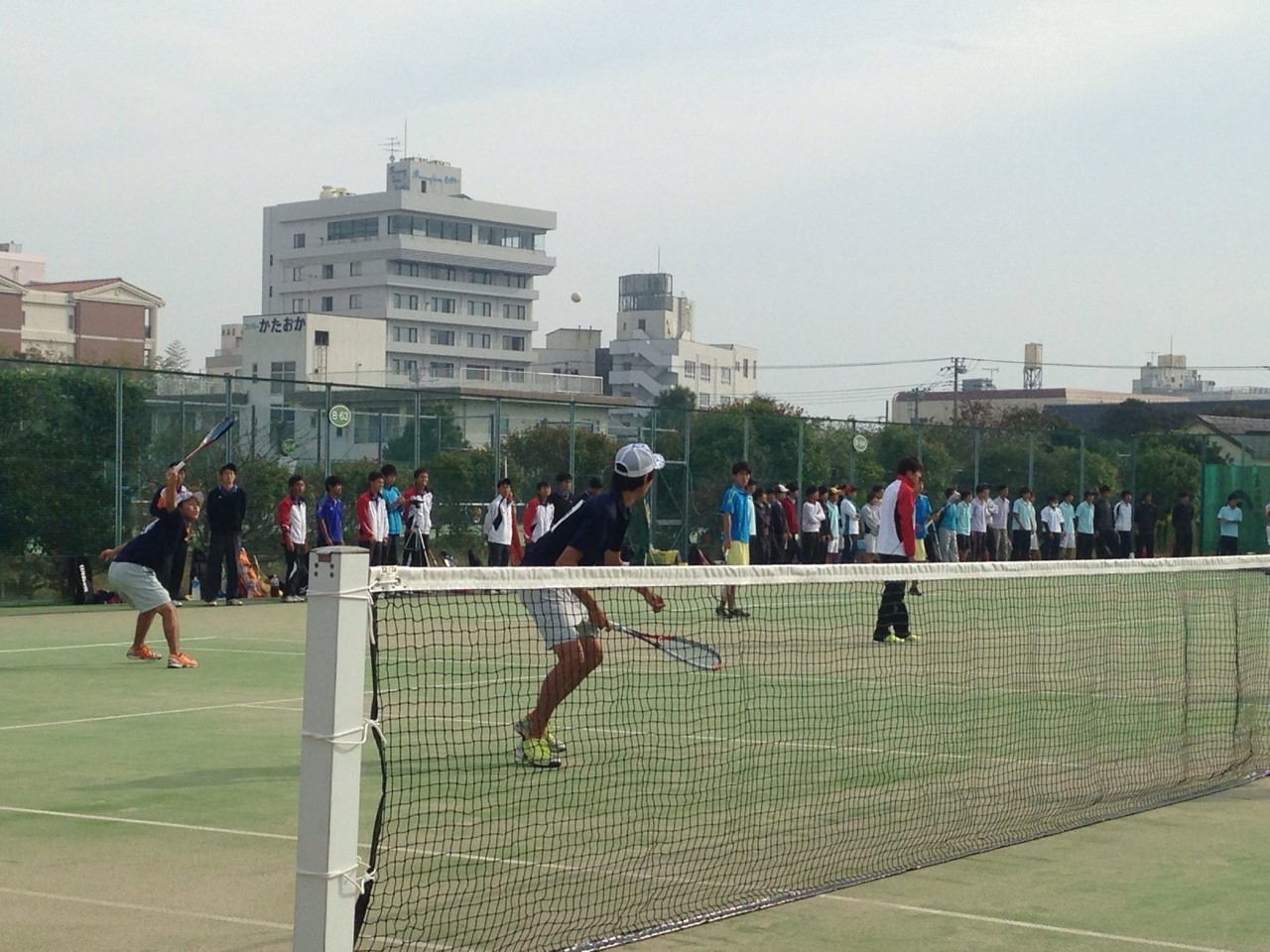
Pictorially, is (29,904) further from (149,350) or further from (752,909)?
(149,350)

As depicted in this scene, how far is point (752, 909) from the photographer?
21.3 feet

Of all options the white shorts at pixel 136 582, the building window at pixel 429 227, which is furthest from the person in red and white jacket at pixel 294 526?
the building window at pixel 429 227

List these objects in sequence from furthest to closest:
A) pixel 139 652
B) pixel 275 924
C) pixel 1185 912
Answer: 1. pixel 139 652
2. pixel 1185 912
3. pixel 275 924

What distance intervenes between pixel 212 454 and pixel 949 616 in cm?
1147

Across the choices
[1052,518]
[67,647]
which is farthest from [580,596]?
[1052,518]

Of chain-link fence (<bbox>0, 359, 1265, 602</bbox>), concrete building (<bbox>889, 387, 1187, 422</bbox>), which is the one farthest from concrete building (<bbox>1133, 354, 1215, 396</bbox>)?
chain-link fence (<bbox>0, 359, 1265, 602</bbox>)

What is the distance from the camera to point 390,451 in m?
28.6

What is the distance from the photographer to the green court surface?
249 inches

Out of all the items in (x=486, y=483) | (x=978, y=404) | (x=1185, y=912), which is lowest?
(x=1185, y=912)

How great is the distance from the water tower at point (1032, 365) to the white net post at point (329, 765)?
17150 cm

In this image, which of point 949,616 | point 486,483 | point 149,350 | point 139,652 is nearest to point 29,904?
point 139,652

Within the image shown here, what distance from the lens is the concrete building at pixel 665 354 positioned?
494 ft

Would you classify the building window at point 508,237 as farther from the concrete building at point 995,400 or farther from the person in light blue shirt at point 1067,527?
the person in light blue shirt at point 1067,527

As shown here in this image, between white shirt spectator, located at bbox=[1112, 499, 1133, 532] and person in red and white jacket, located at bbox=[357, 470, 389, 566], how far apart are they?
2065 cm
